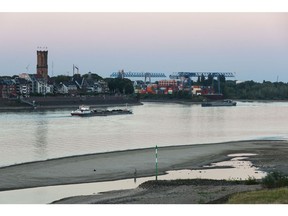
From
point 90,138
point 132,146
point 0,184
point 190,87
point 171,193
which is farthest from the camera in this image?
point 190,87

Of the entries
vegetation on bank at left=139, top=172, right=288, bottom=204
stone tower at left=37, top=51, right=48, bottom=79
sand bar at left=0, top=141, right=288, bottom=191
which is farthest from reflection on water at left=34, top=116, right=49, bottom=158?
stone tower at left=37, top=51, right=48, bottom=79

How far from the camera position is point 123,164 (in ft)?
30.3

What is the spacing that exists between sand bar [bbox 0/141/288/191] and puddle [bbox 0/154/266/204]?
242mm

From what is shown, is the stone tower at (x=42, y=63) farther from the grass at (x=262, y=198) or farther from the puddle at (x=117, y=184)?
the grass at (x=262, y=198)

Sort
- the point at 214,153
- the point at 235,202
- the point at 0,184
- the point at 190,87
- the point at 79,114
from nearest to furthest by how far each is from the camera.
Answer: the point at 235,202
the point at 0,184
the point at 214,153
the point at 79,114
the point at 190,87

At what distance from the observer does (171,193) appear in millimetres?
6102

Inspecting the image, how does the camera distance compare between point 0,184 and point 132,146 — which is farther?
point 132,146

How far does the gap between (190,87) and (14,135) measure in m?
44.2

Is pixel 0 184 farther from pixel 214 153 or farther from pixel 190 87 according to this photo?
pixel 190 87

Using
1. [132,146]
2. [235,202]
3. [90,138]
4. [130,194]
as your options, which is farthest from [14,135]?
[235,202]

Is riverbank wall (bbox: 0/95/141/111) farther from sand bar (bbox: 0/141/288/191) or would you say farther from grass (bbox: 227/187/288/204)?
grass (bbox: 227/187/288/204)

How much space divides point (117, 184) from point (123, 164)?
1772 mm

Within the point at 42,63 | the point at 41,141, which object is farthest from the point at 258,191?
the point at 42,63

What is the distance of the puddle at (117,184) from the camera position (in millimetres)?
6418
